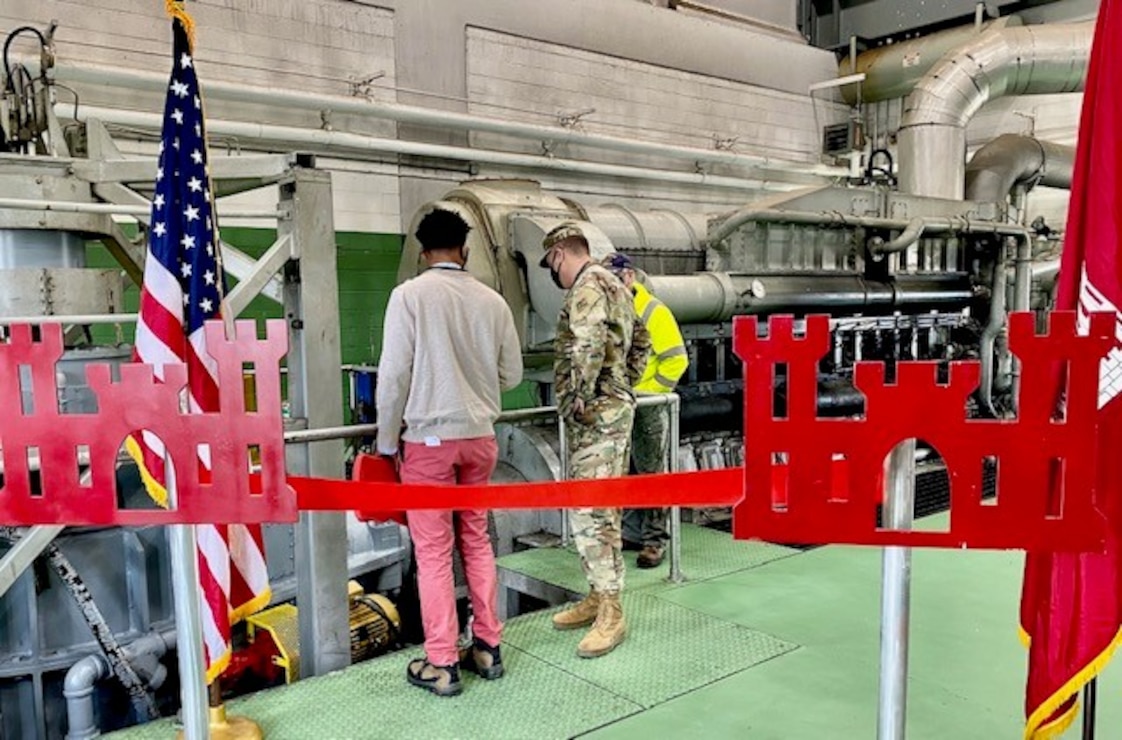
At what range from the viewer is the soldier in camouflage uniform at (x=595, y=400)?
10.4 ft

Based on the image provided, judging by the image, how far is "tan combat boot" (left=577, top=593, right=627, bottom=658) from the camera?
3.09 meters

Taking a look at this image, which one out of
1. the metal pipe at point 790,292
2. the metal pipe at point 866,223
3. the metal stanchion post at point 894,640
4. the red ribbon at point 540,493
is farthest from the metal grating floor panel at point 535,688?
the metal pipe at point 866,223

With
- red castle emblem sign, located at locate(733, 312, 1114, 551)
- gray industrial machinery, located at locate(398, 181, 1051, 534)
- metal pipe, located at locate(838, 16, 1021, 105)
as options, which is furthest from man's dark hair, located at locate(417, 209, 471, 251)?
metal pipe, located at locate(838, 16, 1021, 105)

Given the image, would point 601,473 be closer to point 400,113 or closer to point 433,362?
point 433,362

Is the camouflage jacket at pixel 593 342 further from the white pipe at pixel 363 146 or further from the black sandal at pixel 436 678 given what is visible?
the white pipe at pixel 363 146

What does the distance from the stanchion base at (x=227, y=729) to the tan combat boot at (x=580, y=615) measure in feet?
3.94

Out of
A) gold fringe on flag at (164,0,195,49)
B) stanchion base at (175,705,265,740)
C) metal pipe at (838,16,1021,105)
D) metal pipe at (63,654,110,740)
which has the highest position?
metal pipe at (838,16,1021,105)

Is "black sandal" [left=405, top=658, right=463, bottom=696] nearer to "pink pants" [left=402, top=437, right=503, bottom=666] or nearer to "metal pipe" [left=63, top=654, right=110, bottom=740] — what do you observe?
"pink pants" [left=402, top=437, right=503, bottom=666]

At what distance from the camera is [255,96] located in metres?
6.63

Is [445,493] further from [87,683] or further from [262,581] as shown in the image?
[87,683]

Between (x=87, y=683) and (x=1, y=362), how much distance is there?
2091mm

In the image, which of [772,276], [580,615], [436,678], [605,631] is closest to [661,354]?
[580,615]

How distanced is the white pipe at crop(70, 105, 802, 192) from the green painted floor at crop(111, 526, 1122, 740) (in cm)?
414

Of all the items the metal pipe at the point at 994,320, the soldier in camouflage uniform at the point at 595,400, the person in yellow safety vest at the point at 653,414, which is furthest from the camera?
the metal pipe at the point at 994,320
